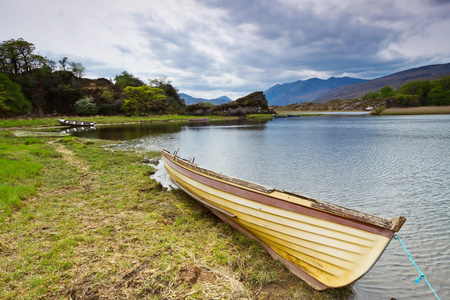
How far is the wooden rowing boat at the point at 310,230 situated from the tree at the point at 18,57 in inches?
3856

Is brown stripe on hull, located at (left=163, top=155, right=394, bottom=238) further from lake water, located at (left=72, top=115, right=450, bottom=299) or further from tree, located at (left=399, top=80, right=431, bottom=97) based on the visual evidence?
tree, located at (left=399, top=80, right=431, bottom=97)

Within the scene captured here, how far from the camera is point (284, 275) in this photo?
14.8 feet

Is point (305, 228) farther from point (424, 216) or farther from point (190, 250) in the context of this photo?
point (424, 216)

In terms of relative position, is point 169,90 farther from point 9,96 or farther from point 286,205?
point 286,205

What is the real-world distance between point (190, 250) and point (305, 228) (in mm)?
2721

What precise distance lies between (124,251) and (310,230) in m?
4.19

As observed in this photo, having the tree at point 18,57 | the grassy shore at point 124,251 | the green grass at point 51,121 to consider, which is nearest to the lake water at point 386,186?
the grassy shore at point 124,251

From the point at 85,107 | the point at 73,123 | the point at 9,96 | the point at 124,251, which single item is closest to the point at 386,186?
the point at 124,251

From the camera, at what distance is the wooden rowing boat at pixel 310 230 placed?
11.1ft

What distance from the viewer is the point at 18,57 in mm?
70062

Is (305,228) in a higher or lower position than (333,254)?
higher

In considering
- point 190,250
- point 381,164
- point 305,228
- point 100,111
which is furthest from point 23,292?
point 100,111

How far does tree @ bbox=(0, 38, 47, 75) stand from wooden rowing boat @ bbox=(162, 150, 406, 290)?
3856 inches

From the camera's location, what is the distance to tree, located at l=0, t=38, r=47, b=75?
218ft
